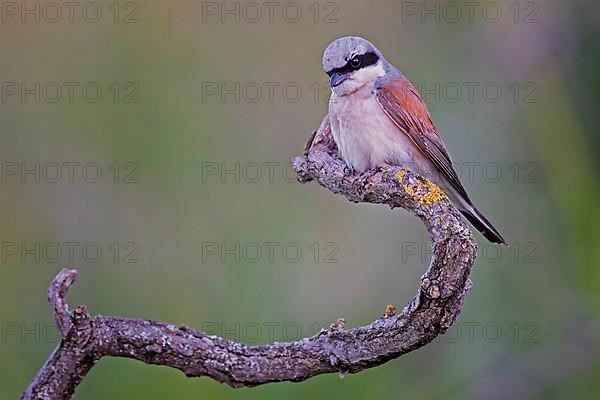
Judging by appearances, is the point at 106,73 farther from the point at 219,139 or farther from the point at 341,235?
the point at 341,235

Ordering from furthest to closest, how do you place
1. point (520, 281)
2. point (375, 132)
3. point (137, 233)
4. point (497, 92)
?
point (497, 92) < point (137, 233) < point (520, 281) < point (375, 132)

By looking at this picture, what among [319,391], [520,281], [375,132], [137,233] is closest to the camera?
[375,132]

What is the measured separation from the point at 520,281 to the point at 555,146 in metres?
0.74

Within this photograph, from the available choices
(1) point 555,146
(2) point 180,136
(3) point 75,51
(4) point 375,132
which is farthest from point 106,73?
(1) point 555,146

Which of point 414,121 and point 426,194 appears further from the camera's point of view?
point 414,121

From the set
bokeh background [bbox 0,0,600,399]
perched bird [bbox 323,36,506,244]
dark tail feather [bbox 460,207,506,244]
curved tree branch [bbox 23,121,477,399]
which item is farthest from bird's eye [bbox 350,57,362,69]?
bokeh background [bbox 0,0,600,399]

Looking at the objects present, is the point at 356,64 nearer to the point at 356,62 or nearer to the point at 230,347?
the point at 356,62

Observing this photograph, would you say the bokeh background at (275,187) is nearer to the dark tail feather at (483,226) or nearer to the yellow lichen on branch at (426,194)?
the dark tail feather at (483,226)

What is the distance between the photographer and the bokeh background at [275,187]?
14.6ft

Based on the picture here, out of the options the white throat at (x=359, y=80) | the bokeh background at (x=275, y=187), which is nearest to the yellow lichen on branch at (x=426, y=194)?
the white throat at (x=359, y=80)

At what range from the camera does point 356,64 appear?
370 centimetres

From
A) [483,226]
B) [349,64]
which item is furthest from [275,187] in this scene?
[483,226]

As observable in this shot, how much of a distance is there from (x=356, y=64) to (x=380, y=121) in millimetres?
266

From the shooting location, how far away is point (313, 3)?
5.68m
